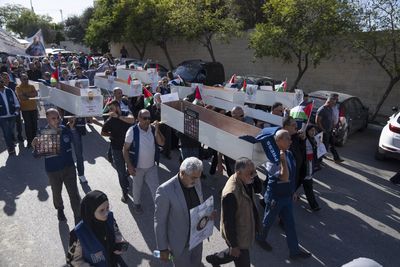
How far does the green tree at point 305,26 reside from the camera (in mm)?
12758

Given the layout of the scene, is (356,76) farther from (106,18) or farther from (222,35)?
(106,18)

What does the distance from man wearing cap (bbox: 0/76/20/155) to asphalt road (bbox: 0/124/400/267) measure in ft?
1.54

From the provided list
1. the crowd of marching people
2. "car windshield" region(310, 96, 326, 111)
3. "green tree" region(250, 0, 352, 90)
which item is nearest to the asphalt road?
the crowd of marching people

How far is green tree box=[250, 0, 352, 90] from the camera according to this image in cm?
1276

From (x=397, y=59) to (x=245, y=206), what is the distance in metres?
12.0

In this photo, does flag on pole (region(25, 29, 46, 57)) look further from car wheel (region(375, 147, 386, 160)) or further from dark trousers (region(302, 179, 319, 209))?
car wheel (region(375, 147, 386, 160))

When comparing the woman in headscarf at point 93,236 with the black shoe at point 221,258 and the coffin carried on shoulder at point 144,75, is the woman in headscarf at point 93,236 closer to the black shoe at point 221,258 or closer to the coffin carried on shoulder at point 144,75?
the black shoe at point 221,258

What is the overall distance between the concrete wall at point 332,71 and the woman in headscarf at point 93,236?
13768mm

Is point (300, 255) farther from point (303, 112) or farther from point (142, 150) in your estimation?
point (303, 112)

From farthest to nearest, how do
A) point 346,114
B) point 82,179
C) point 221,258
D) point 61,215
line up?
1. point 346,114
2. point 82,179
3. point 61,215
4. point 221,258

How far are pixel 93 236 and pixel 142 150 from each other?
2578mm

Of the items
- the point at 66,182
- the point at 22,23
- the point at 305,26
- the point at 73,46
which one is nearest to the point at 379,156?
the point at 305,26

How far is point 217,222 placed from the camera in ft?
19.1

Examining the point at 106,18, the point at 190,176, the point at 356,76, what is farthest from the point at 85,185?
the point at 106,18
